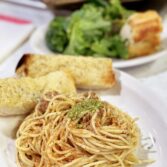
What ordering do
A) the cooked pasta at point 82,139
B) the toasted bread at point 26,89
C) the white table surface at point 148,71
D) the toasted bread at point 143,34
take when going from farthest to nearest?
the toasted bread at point 143,34 → the white table surface at point 148,71 → the toasted bread at point 26,89 → the cooked pasta at point 82,139

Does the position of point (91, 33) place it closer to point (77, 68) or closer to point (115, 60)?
point (115, 60)

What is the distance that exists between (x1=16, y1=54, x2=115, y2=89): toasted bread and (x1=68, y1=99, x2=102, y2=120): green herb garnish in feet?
0.94

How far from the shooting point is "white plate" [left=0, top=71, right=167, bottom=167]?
124 centimetres

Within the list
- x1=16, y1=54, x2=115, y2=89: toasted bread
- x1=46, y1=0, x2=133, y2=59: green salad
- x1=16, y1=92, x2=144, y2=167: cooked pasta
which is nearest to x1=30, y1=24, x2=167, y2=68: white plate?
x1=46, y1=0, x2=133, y2=59: green salad

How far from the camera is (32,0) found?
8.64ft

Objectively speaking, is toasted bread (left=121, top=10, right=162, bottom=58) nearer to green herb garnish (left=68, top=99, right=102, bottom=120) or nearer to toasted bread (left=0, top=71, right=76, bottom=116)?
toasted bread (left=0, top=71, right=76, bottom=116)

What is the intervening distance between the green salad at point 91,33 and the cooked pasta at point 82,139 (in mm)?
644

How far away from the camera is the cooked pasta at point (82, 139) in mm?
1203

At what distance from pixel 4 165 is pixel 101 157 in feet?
0.93

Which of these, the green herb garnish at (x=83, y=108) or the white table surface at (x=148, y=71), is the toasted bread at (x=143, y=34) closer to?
the white table surface at (x=148, y=71)

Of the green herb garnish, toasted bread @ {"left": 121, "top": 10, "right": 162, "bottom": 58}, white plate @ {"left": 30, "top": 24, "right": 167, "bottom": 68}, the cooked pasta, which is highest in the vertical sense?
toasted bread @ {"left": 121, "top": 10, "right": 162, "bottom": 58}

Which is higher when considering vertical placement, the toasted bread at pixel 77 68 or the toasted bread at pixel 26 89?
the toasted bread at pixel 77 68

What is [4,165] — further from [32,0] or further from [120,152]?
[32,0]

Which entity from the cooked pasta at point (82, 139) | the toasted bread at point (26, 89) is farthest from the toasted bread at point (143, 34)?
the cooked pasta at point (82, 139)
